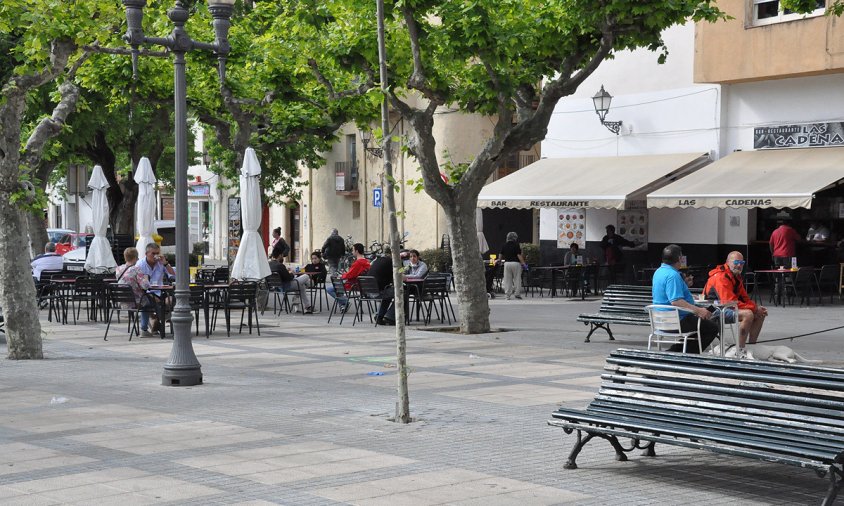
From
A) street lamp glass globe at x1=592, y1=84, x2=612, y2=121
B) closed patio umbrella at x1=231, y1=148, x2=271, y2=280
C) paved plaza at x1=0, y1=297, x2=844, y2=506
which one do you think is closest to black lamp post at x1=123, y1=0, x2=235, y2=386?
paved plaza at x1=0, y1=297, x2=844, y2=506

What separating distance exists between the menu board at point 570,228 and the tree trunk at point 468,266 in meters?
12.1

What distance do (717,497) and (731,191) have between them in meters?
17.2

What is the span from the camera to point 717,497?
24.7ft

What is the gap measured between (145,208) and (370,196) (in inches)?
858

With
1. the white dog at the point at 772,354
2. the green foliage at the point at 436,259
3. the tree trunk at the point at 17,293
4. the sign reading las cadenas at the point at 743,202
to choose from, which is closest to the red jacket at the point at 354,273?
the sign reading las cadenas at the point at 743,202

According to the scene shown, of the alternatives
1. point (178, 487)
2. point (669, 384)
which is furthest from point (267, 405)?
point (669, 384)

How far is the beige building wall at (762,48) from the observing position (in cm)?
2386

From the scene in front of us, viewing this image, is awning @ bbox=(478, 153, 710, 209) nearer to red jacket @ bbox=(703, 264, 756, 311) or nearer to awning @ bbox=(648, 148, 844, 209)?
awning @ bbox=(648, 148, 844, 209)

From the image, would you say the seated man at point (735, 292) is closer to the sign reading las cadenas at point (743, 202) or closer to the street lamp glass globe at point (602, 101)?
the sign reading las cadenas at point (743, 202)

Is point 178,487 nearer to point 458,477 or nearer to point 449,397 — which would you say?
point 458,477

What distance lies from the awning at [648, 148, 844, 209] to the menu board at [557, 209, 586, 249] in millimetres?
5105

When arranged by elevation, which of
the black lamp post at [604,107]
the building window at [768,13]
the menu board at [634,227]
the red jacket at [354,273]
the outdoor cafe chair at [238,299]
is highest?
the building window at [768,13]

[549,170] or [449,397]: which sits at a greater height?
[549,170]

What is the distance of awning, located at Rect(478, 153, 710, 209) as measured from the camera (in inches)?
1038
